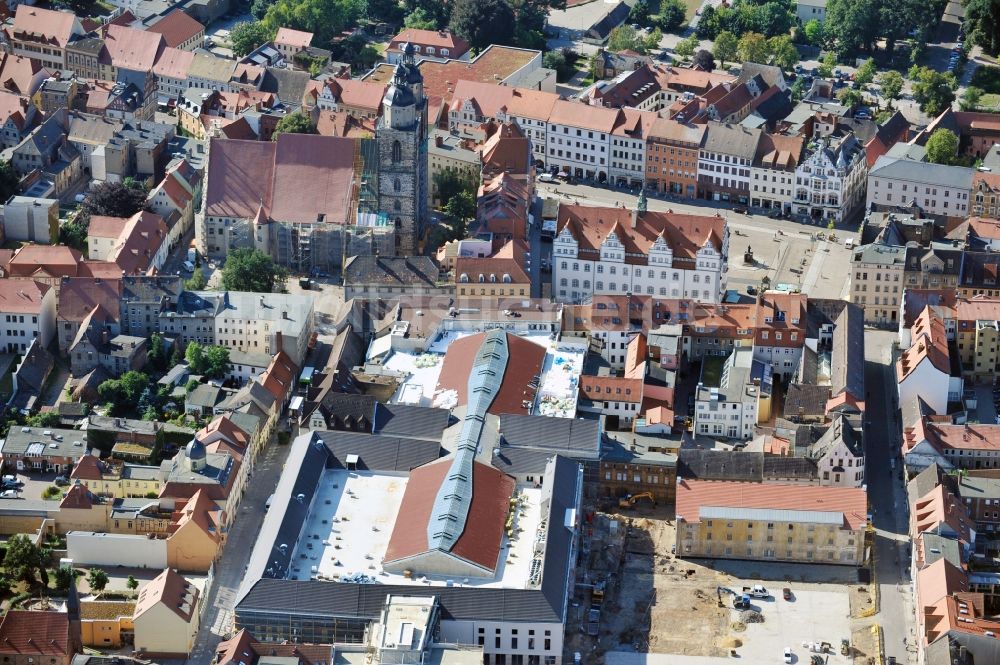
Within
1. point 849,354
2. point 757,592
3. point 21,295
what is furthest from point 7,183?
point 757,592

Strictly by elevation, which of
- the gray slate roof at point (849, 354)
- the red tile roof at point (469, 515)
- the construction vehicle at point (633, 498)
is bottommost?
the construction vehicle at point (633, 498)

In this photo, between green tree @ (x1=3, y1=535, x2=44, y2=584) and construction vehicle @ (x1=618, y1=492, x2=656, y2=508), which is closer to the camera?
green tree @ (x1=3, y1=535, x2=44, y2=584)

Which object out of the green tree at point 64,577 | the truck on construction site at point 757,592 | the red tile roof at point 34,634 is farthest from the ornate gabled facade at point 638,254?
the red tile roof at point 34,634

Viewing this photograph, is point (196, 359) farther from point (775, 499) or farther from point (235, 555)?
point (775, 499)

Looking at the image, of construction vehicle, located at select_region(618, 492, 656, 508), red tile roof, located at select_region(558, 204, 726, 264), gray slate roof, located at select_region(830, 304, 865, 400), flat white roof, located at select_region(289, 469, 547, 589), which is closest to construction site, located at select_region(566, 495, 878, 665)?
construction vehicle, located at select_region(618, 492, 656, 508)

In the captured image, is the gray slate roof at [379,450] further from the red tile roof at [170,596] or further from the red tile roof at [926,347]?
the red tile roof at [926,347]

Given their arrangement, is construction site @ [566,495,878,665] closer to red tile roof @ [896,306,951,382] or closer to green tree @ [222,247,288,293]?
red tile roof @ [896,306,951,382]
